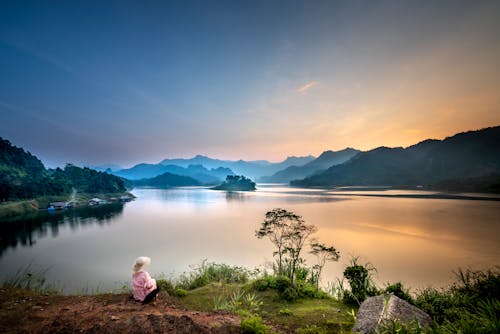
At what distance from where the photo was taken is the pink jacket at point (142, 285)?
5883mm

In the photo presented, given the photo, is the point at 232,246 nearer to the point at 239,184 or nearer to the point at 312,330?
the point at 312,330

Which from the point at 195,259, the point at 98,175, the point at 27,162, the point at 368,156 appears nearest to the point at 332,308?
the point at 195,259

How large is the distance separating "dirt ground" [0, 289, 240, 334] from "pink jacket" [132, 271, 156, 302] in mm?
225

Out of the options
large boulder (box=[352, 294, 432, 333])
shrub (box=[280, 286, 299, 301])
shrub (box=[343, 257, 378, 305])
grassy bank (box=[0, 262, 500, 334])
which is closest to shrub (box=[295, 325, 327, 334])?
grassy bank (box=[0, 262, 500, 334])

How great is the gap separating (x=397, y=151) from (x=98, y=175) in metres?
182

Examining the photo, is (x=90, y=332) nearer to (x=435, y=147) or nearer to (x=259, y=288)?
(x=259, y=288)

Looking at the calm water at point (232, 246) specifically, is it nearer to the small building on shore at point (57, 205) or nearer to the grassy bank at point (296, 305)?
the grassy bank at point (296, 305)

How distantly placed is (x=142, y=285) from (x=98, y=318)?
1.36 meters

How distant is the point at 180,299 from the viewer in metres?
8.11

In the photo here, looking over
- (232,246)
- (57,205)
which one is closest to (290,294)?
(232,246)

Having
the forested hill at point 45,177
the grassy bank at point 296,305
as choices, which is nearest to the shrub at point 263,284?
the grassy bank at point 296,305

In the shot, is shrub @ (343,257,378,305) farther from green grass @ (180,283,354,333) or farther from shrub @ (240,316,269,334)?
shrub @ (240,316,269,334)

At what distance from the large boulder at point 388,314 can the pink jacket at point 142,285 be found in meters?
5.04

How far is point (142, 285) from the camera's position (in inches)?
232
